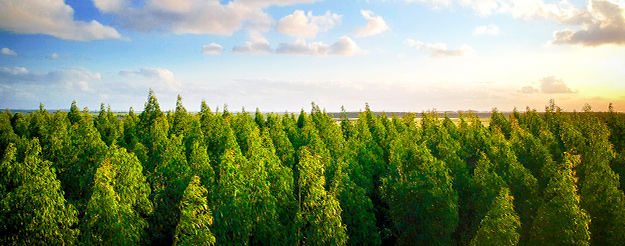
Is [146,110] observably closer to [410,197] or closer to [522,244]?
[410,197]

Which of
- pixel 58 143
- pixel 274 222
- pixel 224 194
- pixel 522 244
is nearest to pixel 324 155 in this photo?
pixel 274 222

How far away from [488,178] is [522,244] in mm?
4242

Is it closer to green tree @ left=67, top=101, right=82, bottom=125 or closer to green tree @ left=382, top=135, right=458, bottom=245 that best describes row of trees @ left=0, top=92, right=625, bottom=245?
green tree @ left=382, top=135, right=458, bottom=245

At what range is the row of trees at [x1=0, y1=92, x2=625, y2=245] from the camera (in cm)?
1411

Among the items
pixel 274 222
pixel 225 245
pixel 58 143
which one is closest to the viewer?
pixel 225 245

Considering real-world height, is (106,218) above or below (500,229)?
above

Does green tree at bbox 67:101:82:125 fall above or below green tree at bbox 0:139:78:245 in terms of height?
above

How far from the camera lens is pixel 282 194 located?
18.3m

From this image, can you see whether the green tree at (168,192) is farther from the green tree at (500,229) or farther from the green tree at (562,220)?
the green tree at (562,220)

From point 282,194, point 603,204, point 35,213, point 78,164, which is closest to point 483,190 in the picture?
point 603,204

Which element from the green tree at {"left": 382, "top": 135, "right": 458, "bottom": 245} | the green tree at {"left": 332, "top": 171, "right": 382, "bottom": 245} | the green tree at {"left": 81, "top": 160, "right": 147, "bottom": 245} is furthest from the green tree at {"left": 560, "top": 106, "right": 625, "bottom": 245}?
the green tree at {"left": 81, "top": 160, "right": 147, "bottom": 245}

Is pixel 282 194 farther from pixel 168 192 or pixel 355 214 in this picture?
pixel 168 192

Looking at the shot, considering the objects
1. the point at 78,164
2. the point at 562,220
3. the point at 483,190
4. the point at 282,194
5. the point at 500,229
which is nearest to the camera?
the point at 500,229

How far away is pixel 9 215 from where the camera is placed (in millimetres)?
15000
